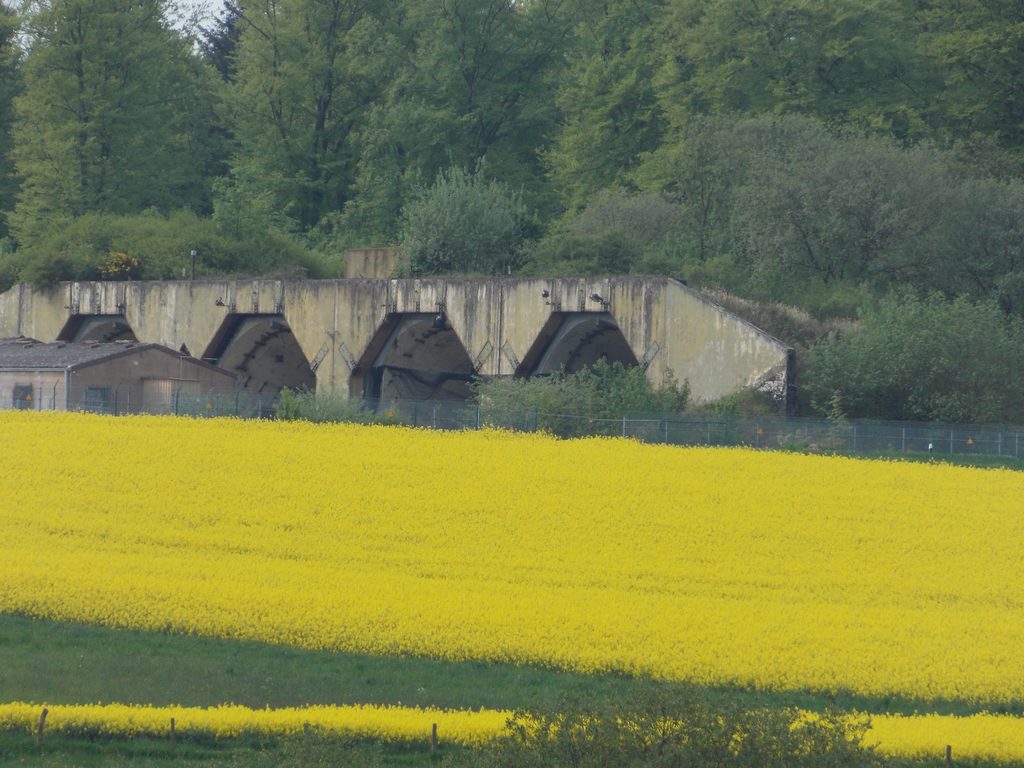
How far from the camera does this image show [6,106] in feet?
336

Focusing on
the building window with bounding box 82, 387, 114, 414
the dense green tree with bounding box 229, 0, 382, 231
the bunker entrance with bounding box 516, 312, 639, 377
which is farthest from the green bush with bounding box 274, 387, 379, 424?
the dense green tree with bounding box 229, 0, 382, 231

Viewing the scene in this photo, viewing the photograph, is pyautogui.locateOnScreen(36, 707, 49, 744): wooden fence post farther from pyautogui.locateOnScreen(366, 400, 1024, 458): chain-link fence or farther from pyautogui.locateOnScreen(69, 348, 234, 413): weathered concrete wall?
pyautogui.locateOnScreen(69, 348, 234, 413): weathered concrete wall

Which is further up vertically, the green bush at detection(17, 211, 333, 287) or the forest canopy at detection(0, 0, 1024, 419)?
the forest canopy at detection(0, 0, 1024, 419)

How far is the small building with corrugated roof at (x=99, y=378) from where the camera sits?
5575cm

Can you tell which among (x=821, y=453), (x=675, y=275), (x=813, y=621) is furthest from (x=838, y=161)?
(x=813, y=621)

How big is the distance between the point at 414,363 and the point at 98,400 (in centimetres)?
1331

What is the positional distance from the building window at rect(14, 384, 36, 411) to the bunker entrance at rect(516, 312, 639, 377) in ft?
59.5

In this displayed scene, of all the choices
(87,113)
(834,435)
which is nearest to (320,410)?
(834,435)

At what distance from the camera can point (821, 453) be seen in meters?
47.3

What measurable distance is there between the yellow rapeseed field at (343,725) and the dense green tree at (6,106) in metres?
83.6

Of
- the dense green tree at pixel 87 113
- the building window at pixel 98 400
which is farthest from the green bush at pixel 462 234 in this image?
the dense green tree at pixel 87 113

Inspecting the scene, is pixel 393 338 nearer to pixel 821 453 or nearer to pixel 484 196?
pixel 484 196

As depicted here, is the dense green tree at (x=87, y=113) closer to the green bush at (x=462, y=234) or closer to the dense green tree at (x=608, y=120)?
the dense green tree at (x=608, y=120)

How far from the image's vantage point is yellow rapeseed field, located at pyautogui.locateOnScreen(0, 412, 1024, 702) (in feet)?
94.0
